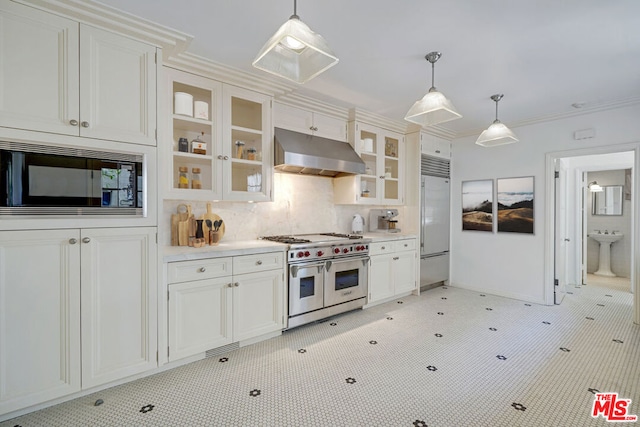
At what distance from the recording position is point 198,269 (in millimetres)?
2490

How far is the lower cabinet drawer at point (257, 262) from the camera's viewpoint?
2.71m

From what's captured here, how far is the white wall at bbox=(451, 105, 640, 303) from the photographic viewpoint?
148 inches

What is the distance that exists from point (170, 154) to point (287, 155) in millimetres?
1093

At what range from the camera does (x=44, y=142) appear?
1.87m

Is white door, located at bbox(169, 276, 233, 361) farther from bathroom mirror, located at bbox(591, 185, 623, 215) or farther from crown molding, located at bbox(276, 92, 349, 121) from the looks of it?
bathroom mirror, located at bbox(591, 185, 623, 215)

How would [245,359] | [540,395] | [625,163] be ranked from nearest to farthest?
[540,395] → [245,359] → [625,163]

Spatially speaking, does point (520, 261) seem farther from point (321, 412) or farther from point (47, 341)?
point (47, 341)

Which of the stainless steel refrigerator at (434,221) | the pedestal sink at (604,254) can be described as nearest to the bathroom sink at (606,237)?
the pedestal sink at (604,254)

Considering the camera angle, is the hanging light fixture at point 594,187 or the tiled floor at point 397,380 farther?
the hanging light fixture at point 594,187

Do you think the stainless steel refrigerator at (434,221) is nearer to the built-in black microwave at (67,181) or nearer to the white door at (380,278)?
the white door at (380,278)

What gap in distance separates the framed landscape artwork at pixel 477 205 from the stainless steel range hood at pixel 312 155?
224 centimetres

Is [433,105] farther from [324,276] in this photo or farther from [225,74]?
[324,276]

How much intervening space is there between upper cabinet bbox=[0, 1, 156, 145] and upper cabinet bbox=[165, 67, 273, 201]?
42cm

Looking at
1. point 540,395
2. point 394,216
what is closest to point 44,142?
point 540,395
